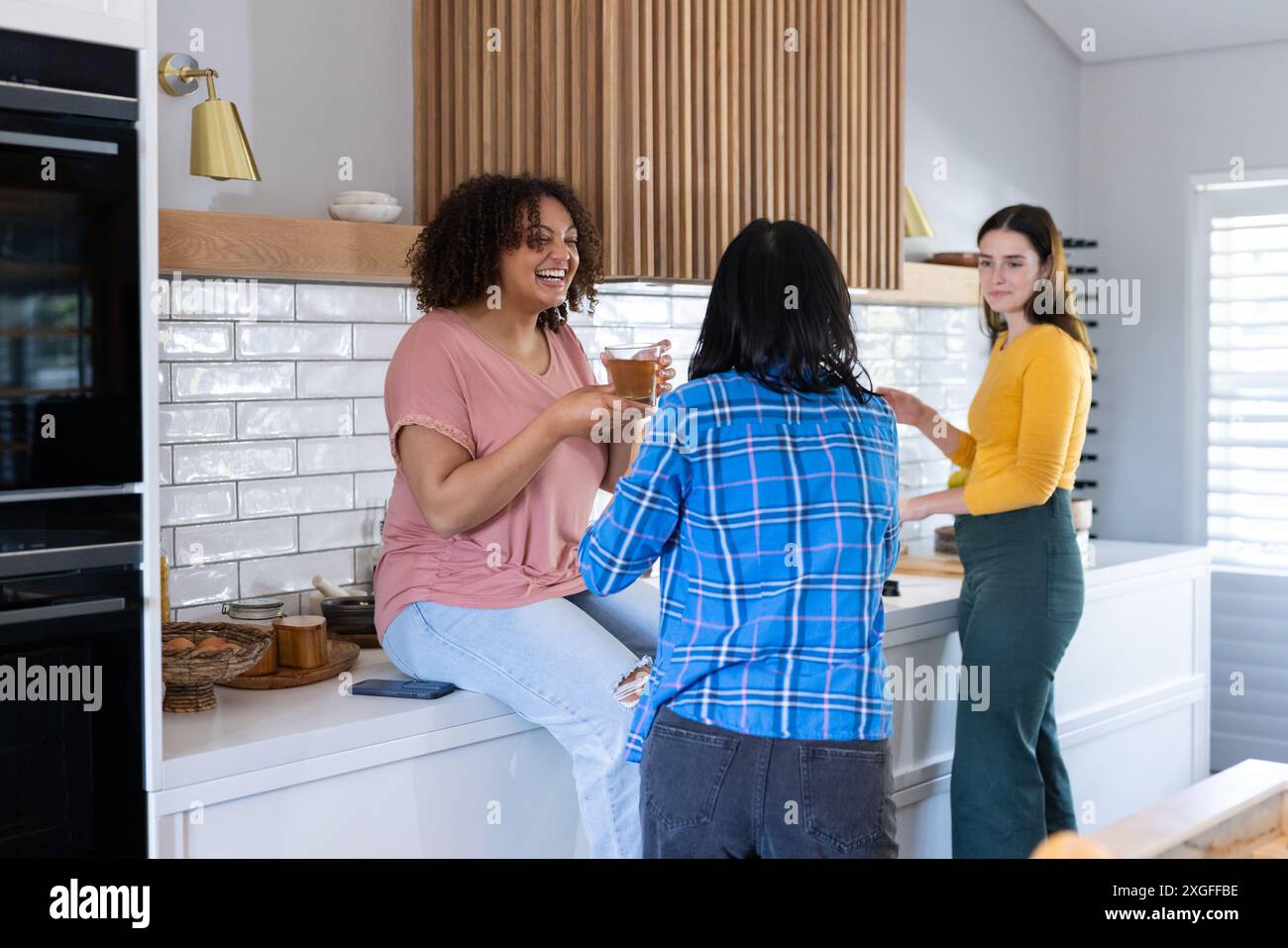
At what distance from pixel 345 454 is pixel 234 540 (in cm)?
33

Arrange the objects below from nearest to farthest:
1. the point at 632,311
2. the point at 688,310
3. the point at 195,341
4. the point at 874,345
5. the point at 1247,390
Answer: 1. the point at 195,341
2. the point at 632,311
3. the point at 688,310
4. the point at 874,345
5. the point at 1247,390

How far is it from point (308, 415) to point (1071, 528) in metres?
1.73

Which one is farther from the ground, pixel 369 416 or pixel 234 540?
pixel 369 416

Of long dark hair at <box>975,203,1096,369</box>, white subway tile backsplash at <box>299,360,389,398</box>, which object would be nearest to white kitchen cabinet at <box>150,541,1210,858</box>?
white subway tile backsplash at <box>299,360,389,398</box>

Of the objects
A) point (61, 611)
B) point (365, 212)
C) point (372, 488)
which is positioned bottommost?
point (61, 611)

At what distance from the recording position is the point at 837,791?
186 centimetres

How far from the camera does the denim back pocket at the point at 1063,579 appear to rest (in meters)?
3.08

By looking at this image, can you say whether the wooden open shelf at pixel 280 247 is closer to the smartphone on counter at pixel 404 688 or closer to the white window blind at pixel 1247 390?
the smartphone on counter at pixel 404 688

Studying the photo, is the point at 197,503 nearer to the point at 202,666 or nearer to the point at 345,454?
the point at 345,454

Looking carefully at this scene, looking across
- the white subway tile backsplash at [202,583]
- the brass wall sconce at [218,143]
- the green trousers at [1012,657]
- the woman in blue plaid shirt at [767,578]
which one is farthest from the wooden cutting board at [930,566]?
the brass wall sconce at [218,143]

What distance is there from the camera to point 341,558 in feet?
10.2

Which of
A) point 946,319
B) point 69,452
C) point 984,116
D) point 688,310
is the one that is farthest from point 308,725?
point 984,116

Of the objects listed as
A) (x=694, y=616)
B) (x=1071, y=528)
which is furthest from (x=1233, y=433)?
(x=694, y=616)

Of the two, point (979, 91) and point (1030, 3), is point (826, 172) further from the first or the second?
point (1030, 3)
